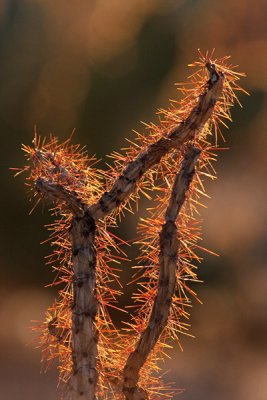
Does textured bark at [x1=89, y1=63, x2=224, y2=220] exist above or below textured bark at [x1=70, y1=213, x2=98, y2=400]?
above

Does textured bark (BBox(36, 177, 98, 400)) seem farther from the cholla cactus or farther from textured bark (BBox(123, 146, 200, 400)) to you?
textured bark (BBox(123, 146, 200, 400))

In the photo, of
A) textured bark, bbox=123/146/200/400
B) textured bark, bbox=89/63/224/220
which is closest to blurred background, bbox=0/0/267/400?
textured bark, bbox=123/146/200/400

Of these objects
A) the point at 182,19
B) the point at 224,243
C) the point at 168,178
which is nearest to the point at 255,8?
the point at 182,19

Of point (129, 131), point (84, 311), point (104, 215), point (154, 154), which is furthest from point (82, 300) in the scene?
point (129, 131)

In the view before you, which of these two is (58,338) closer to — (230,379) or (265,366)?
(230,379)

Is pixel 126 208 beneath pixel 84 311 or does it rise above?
above

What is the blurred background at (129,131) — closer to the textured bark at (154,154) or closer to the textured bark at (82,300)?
the textured bark at (82,300)

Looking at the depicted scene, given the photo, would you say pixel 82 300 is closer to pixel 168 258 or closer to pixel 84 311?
pixel 84 311
